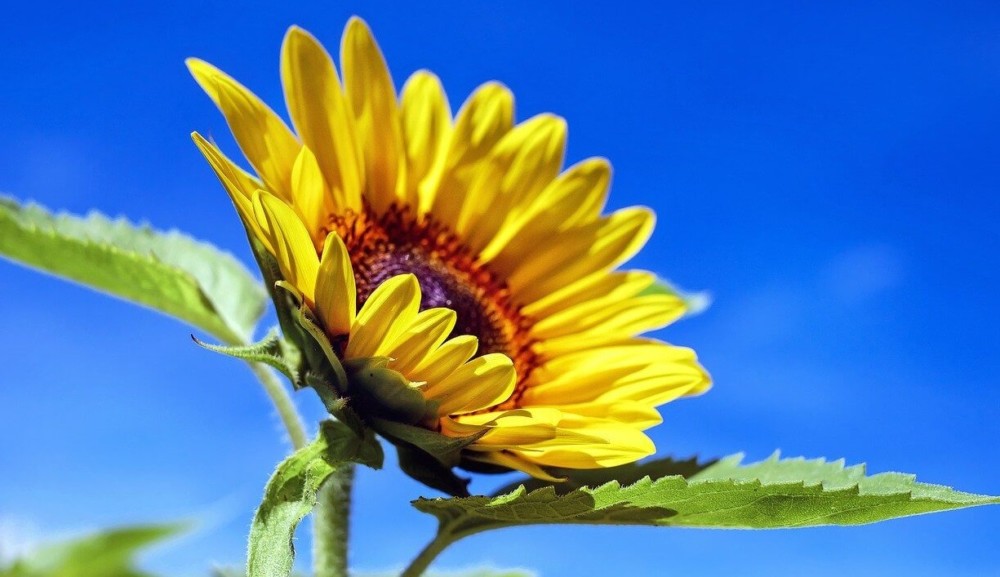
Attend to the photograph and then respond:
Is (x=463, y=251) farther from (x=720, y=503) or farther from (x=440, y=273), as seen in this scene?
(x=720, y=503)

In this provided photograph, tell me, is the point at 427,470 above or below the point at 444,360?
below

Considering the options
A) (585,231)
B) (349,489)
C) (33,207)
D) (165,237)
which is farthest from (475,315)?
(33,207)

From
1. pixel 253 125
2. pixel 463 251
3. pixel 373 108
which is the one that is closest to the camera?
pixel 253 125

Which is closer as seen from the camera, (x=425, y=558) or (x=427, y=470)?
(x=427, y=470)

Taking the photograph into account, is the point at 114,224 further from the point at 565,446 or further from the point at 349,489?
the point at 565,446

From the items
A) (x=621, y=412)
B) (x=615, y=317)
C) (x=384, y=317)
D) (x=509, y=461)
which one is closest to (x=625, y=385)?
(x=621, y=412)

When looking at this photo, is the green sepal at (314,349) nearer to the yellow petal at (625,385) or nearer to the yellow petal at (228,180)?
the yellow petal at (228,180)
